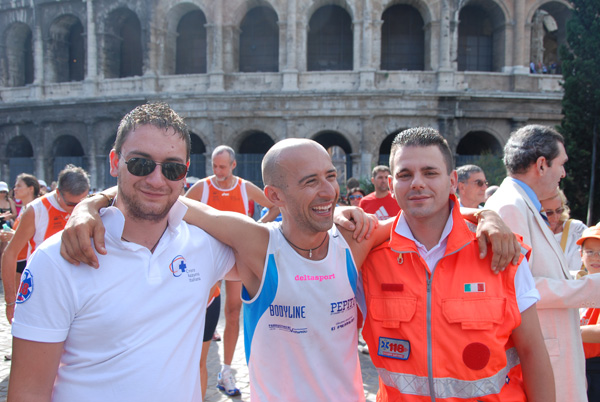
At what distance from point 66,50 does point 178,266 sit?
21704 mm

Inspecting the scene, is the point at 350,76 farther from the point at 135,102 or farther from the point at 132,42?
the point at 132,42

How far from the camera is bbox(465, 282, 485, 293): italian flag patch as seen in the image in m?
1.79

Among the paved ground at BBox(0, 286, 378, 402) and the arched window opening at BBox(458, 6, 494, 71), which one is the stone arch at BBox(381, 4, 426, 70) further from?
the paved ground at BBox(0, 286, 378, 402)

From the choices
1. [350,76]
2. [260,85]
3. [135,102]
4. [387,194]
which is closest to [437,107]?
[350,76]

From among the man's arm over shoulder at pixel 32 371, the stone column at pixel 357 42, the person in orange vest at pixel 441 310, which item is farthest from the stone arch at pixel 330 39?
the man's arm over shoulder at pixel 32 371

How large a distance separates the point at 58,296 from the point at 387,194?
17.6 feet

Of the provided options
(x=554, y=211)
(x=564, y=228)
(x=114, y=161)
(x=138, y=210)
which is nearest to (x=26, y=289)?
(x=138, y=210)

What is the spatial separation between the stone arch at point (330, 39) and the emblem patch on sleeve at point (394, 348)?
1691cm

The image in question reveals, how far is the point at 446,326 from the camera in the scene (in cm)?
177

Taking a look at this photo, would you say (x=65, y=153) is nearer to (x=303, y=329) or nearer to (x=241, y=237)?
(x=241, y=237)

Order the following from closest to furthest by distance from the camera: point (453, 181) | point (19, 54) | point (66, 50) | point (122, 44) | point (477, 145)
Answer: point (453, 181)
point (477, 145)
point (122, 44)
point (66, 50)
point (19, 54)

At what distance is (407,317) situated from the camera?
1794 millimetres

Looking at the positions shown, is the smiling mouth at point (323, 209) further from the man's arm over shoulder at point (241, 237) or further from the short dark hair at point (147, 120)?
the short dark hair at point (147, 120)

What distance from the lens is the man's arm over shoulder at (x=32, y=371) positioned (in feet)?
4.76
